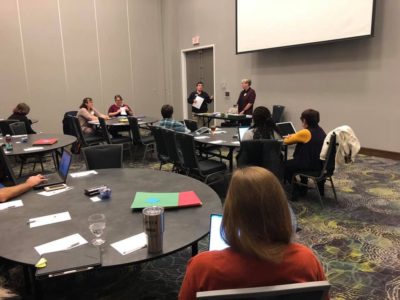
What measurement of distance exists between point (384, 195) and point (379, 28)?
3.25 metres

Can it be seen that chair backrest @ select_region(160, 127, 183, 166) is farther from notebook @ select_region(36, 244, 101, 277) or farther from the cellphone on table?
notebook @ select_region(36, 244, 101, 277)

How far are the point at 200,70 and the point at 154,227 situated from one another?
29.7 feet

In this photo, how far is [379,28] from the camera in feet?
19.2

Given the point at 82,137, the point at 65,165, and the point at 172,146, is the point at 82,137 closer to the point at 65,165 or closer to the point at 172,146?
the point at 172,146

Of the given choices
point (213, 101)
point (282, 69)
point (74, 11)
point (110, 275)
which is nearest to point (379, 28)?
point (282, 69)

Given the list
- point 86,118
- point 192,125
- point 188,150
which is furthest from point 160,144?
point 86,118

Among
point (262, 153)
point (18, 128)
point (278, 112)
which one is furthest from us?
point (278, 112)

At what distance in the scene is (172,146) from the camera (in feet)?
14.4

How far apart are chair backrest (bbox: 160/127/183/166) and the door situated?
18.4ft

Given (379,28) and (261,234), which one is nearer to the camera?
(261,234)

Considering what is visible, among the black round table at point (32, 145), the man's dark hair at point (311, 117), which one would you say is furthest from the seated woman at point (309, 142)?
the black round table at point (32, 145)

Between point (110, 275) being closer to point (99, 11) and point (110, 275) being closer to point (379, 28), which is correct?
point (379, 28)

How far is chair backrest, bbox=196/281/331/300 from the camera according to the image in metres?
0.92

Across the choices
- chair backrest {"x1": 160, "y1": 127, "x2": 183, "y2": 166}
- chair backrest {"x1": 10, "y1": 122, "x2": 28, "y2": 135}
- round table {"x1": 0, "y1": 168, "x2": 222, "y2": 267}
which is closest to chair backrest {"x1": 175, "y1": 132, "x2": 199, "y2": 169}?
chair backrest {"x1": 160, "y1": 127, "x2": 183, "y2": 166}
